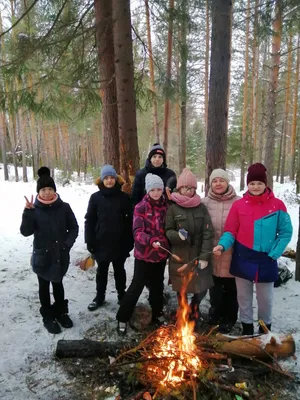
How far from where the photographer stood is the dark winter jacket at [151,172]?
13.8 feet

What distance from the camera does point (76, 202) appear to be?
1259 centimetres

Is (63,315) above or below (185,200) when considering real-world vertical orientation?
below

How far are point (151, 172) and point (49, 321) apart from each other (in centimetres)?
242

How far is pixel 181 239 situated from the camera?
3387 millimetres

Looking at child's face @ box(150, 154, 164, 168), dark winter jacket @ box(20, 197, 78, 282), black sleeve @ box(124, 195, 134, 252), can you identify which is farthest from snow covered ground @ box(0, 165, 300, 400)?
child's face @ box(150, 154, 164, 168)

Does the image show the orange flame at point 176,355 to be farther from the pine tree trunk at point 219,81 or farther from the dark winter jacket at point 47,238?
the pine tree trunk at point 219,81

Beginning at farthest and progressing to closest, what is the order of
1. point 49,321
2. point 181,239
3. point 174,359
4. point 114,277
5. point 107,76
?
point 107,76 → point 114,277 → point 49,321 → point 181,239 → point 174,359

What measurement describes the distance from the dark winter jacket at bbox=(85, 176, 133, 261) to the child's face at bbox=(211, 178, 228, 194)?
1256mm

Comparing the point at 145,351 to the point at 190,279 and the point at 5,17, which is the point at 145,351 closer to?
the point at 190,279

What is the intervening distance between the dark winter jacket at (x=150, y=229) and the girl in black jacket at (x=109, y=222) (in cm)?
54

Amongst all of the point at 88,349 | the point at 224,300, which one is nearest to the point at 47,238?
the point at 88,349

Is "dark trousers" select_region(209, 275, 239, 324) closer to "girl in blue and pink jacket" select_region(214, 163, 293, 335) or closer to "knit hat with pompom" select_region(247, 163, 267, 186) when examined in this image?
"girl in blue and pink jacket" select_region(214, 163, 293, 335)

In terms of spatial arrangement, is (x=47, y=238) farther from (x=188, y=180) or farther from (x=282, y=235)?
(x=282, y=235)

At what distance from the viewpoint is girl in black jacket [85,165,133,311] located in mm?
3992
